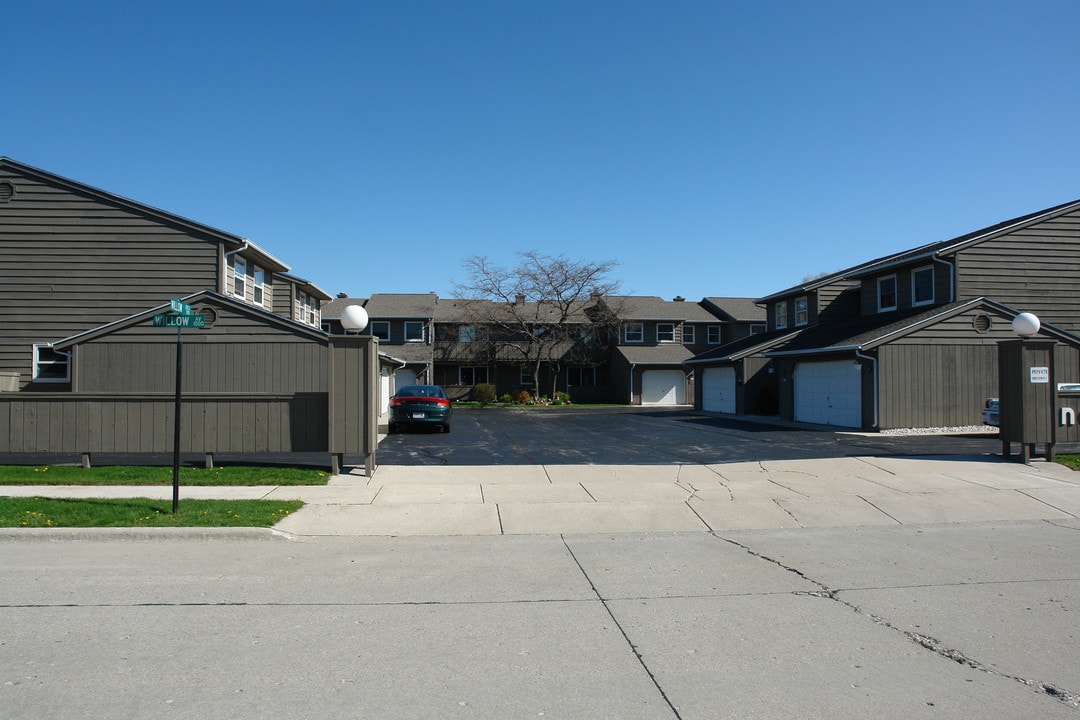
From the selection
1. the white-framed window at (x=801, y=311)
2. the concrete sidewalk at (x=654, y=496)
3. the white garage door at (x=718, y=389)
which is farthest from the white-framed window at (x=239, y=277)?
the white-framed window at (x=801, y=311)

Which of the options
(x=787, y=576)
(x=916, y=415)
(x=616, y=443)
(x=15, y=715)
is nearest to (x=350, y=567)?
(x=15, y=715)

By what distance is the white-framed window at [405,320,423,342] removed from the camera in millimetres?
43875

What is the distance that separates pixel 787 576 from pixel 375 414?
7779 mm

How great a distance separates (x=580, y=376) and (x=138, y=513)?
37778mm

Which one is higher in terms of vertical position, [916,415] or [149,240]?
[149,240]

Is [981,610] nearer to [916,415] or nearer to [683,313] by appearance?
[916,415]

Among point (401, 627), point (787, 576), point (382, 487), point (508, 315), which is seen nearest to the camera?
point (401, 627)

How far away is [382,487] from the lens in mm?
11992

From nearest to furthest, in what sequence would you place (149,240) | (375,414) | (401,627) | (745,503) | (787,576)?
(401,627)
(787,576)
(745,503)
(375,414)
(149,240)

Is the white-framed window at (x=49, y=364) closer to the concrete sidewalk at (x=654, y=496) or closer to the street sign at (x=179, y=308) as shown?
the concrete sidewalk at (x=654, y=496)

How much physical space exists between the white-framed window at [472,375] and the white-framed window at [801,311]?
62.8 feet

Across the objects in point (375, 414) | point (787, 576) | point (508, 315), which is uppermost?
point (508, 315)

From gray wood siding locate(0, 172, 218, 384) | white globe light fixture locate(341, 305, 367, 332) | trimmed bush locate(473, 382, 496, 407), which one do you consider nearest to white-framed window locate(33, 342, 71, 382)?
gray wood siding locate(0, 172, 218, 384)

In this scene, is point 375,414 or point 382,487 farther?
point 375,414
